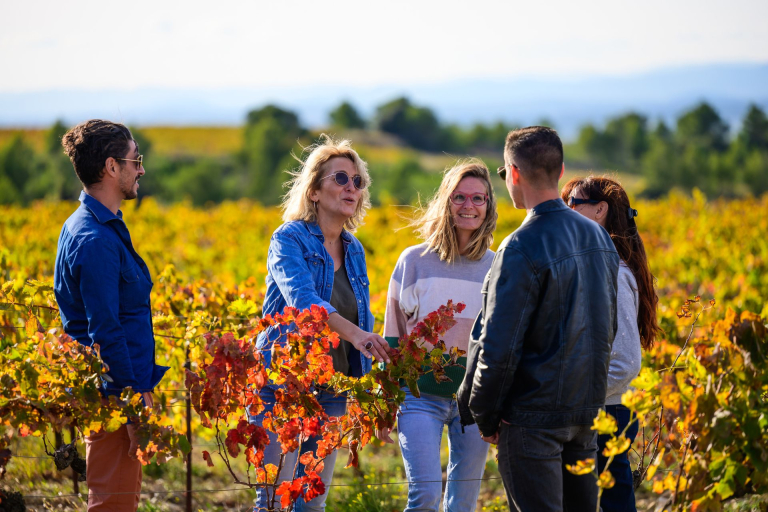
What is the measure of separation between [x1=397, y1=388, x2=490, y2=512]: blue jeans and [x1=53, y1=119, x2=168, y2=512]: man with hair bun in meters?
1.07

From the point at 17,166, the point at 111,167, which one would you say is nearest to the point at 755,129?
the point at 17,166

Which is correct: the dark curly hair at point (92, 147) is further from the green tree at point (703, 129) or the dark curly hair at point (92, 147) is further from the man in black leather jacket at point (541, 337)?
the green tree at point (703, 129)

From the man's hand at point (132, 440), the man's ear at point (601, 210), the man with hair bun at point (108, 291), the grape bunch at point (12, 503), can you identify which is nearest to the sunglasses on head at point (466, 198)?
the man's ear at point (601, 210)

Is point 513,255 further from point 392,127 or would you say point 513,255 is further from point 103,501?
point 392,127

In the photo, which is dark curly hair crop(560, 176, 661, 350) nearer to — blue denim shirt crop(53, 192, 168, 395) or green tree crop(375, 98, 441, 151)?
blue denim shirt crop(53, 192, 168, 395)

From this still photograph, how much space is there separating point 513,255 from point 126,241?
1.49 metres

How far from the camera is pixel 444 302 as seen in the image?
3.24 meters

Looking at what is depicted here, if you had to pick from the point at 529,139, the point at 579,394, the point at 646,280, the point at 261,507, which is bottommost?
the point at 261,507

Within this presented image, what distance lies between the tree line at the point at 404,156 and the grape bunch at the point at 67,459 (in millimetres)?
31408

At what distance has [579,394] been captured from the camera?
241 cm

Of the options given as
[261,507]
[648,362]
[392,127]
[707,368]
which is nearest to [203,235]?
[648,362]

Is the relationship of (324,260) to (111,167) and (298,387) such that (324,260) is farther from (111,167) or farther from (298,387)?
(111,167)

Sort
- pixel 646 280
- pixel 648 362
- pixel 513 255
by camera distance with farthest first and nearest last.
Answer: pixel 648 362 < pixel 646 280 < pixel 513 255

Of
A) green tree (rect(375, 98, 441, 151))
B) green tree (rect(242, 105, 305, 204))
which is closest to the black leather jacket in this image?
green tree (rect(242, 105, 305, 204))
